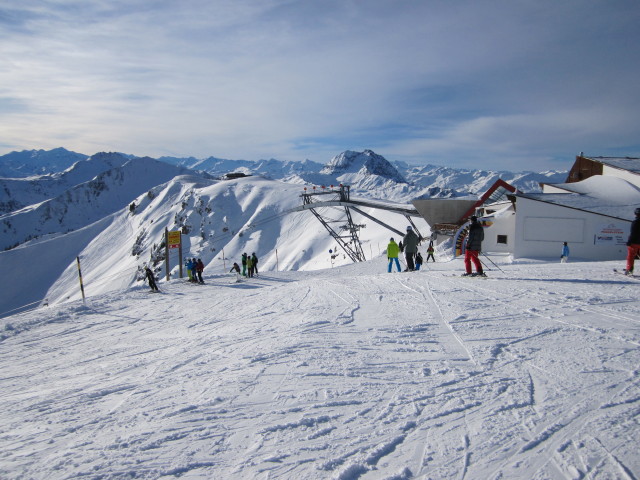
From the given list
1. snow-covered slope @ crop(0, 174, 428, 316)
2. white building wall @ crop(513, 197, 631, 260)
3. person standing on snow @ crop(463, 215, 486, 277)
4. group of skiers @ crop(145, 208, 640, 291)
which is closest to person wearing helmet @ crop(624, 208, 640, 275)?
group of skiers @ crop(145, 208, 640, 291)

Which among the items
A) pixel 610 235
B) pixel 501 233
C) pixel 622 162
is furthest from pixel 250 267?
pixel 622 162

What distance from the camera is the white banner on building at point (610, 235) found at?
17750mm

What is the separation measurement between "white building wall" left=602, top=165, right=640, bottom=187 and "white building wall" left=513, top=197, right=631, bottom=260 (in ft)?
30.1

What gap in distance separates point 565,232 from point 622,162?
51.4ft

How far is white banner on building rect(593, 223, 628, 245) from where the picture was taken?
58.2ft

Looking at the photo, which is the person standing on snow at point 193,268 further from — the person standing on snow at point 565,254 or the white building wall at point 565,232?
the person standing on snow at point 565,254

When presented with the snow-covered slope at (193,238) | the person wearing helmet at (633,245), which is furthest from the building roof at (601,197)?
the snow-covered slope at (193,238)

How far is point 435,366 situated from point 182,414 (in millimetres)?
2667

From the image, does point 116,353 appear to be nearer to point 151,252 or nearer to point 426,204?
point 426,204

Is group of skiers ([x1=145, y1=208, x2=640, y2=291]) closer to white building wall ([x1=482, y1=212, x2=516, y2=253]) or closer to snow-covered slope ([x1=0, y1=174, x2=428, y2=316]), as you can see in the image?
white building wall ([x1=482, y1=212, x2=516, y2=253])

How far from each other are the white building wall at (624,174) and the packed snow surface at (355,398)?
76.5 feet

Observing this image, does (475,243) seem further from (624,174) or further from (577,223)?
(624,174)

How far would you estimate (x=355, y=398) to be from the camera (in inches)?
137

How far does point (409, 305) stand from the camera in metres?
7.09
